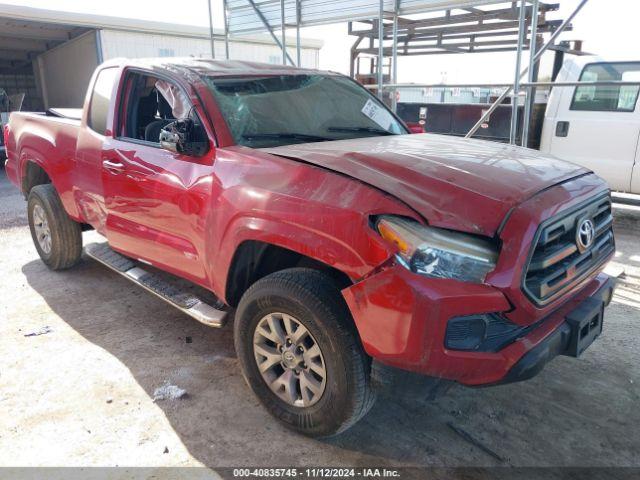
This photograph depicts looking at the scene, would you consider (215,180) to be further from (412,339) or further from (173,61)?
(412,339)

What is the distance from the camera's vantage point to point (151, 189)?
3.30m

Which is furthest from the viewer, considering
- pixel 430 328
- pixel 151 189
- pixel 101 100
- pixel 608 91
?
pixel 608 91

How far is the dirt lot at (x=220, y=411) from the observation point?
8.21 feet

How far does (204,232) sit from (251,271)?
1.20ft

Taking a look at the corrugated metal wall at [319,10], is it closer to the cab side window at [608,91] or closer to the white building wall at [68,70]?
the cab side window at [608,91]

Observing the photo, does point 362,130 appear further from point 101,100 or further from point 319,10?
point 319,10

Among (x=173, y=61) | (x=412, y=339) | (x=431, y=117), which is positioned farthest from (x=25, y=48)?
(x=412, y=339)

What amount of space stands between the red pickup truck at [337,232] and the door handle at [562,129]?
4102 millimetres

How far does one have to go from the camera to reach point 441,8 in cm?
712

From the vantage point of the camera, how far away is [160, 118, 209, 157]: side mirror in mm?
2917

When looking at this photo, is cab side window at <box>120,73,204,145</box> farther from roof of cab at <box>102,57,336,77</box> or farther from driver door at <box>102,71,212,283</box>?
roof of cab at <box>102,57,336,77</box>

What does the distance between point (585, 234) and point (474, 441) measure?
1.17 m

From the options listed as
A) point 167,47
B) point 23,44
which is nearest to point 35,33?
Answer: point 23,44

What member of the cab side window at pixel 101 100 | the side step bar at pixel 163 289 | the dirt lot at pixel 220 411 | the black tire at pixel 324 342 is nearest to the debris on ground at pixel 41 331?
the dirt lot at pixel 220 411
